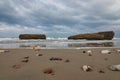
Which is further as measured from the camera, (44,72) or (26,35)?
(26,35)

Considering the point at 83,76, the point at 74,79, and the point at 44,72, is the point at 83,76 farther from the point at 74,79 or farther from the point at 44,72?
the point at 44,72

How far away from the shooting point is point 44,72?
2.97m

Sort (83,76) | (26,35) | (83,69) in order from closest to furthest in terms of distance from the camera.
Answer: (83,76) → (83,69) → (26,35)

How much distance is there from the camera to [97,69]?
3.29m

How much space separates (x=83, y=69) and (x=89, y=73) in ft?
0.83

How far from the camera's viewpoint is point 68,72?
302 centimetres

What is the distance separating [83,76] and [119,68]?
719 mm

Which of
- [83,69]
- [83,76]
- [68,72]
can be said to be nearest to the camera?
[83,76]

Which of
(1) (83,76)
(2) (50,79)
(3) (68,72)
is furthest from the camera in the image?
(3) (68,72)

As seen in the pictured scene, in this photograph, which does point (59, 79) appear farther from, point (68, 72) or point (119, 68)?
point (119, 68)

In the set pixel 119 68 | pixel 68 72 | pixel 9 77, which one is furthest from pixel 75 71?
pixel 9 77

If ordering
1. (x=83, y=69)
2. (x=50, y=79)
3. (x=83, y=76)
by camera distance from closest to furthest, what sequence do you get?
(x=50, y=79) < (x=83, y=76) < (x=83, y=69)

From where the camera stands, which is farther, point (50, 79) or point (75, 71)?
point (75, 71)

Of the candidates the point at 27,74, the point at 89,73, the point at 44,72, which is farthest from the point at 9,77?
the point at 89,73
